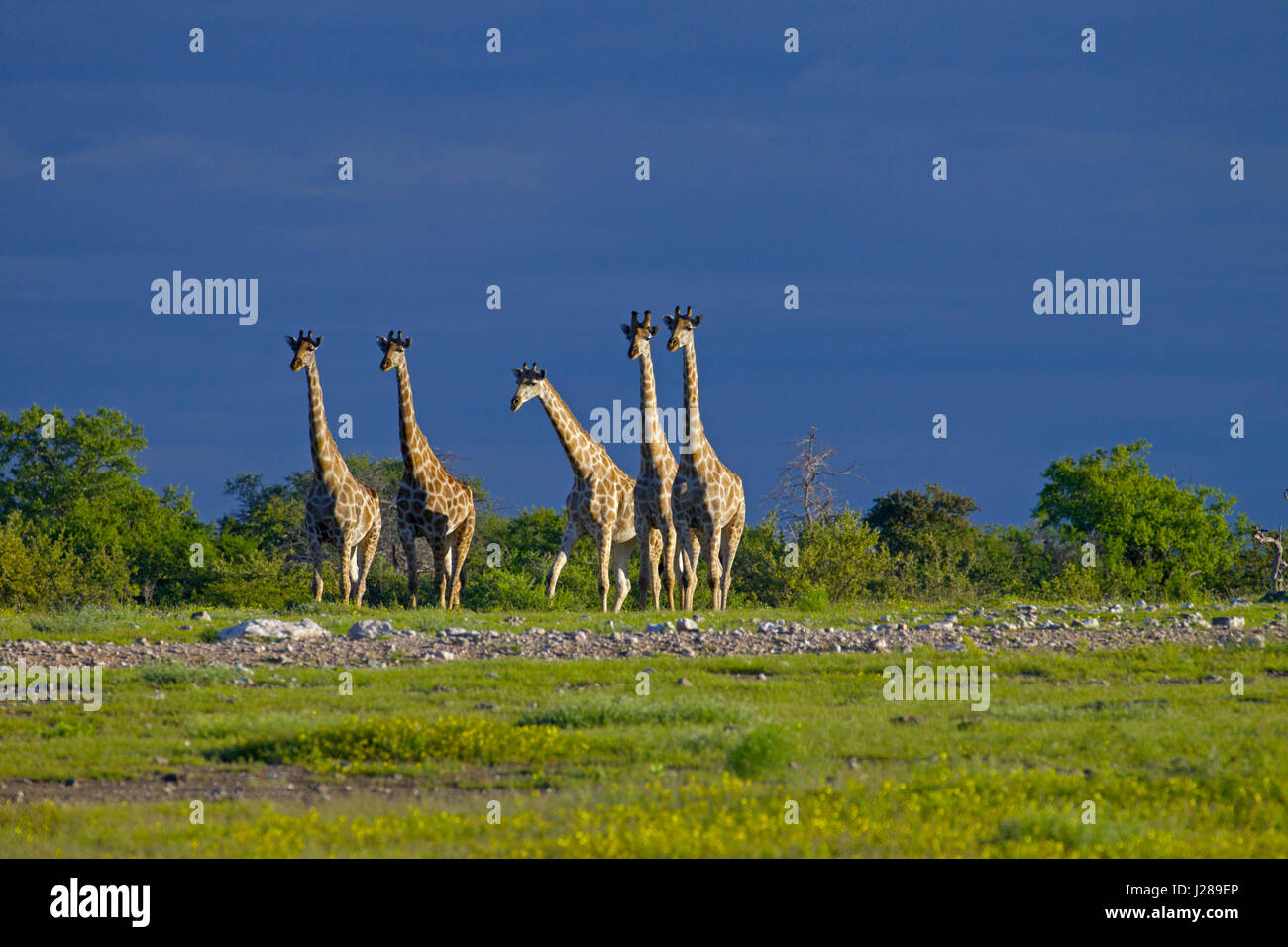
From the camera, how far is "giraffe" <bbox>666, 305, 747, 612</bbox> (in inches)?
977

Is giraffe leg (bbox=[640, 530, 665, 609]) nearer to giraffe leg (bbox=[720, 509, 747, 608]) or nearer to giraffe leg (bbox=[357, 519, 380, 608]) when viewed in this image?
giraffe leg (bbox=[720, 509, 747, 608])

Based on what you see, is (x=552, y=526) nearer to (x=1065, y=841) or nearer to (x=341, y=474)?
(x=341, y=474)

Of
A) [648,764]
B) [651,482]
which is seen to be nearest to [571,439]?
[651,482]

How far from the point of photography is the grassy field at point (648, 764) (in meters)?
8.04

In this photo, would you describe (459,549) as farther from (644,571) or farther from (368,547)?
(644,571)

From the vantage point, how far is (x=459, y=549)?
28578 mm

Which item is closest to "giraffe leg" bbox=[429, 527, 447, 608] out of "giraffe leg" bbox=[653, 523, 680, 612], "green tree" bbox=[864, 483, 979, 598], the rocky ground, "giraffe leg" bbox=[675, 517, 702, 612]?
"giraffe leg" bbox=[653, 523, 680, 612]

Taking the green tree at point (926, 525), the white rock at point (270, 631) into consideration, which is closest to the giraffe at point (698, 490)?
the white rock at point (270, 631)

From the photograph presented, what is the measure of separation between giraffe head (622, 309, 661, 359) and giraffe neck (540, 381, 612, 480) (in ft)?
6.57

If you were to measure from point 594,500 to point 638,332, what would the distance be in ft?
11.2

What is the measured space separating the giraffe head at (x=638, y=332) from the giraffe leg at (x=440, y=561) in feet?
18.8

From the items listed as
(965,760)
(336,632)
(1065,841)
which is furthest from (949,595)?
(1065,841)

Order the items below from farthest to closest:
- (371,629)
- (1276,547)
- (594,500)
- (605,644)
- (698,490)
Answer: (1276,547) < (594,500) < (698,490) < (371,629) < (605,644)

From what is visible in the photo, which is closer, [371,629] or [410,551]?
[371,629]
